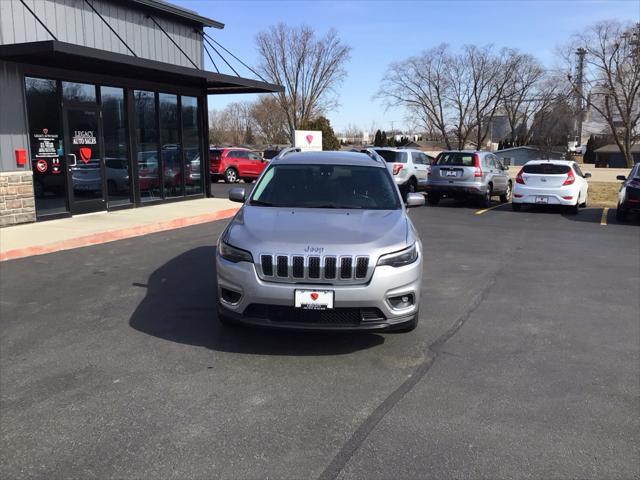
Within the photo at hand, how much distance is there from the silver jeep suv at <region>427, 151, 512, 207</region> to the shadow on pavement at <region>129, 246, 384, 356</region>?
11.1 metres

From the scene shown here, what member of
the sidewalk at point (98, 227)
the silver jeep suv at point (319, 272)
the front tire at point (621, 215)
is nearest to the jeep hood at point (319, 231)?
the silver jeep suv at point (319, 272)

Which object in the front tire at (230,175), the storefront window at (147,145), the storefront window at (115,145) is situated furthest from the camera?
the front tire at (230,175)

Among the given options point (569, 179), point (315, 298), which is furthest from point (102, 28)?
point (569, 179)

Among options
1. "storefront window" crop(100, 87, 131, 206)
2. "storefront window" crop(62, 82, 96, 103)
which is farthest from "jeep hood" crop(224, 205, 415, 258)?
"storefront window" crop(100, 87, 131, 206)

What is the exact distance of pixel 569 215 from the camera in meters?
15.4

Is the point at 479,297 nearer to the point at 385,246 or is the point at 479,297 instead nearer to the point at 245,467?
the point at 385,246

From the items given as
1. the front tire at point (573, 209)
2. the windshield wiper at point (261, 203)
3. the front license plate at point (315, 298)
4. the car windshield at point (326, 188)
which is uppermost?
the car windshield at point (326, 188)

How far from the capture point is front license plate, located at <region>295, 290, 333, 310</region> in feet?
14.0

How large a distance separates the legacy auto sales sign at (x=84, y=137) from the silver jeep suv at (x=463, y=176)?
9636 mm

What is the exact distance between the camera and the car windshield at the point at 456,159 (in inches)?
661

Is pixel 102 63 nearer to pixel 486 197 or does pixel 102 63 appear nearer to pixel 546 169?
pixel 486 197

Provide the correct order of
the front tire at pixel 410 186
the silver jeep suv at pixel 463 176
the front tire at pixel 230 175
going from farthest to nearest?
the front tire at pixel 230 175
the front tire at pixel 410 186
the silver jeep suv at pixel 463 176

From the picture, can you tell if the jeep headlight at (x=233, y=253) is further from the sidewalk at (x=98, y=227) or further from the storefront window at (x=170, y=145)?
the storefront window at (x=170, y=145)

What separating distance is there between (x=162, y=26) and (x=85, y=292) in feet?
35.6
